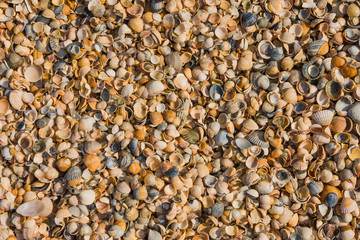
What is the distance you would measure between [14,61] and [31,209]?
1.95ft

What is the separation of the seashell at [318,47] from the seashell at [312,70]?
0.05m

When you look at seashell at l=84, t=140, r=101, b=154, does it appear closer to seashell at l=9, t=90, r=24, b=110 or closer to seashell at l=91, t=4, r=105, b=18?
seashell at l=9, t=90, r=24, b=110

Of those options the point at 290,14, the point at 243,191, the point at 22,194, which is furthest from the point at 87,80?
the point at 290,14

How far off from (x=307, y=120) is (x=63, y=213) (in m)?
1.02

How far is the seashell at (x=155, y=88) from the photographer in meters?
1.42

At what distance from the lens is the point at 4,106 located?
4.66 ft

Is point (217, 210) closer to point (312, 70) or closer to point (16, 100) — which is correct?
point (312, 70)

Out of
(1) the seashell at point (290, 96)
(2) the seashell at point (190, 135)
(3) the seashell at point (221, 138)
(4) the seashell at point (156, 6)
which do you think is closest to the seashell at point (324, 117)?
(1) the seashell at point (290, 96)

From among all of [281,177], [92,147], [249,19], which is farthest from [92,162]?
[249,19]

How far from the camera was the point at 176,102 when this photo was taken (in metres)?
1.44

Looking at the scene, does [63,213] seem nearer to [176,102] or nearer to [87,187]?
[87,187]

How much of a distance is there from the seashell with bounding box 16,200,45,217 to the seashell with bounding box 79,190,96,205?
0.15 m

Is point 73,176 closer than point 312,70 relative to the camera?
Yes

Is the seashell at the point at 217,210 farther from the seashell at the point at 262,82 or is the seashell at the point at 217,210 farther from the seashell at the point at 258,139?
the seashell at the point at 262,82
